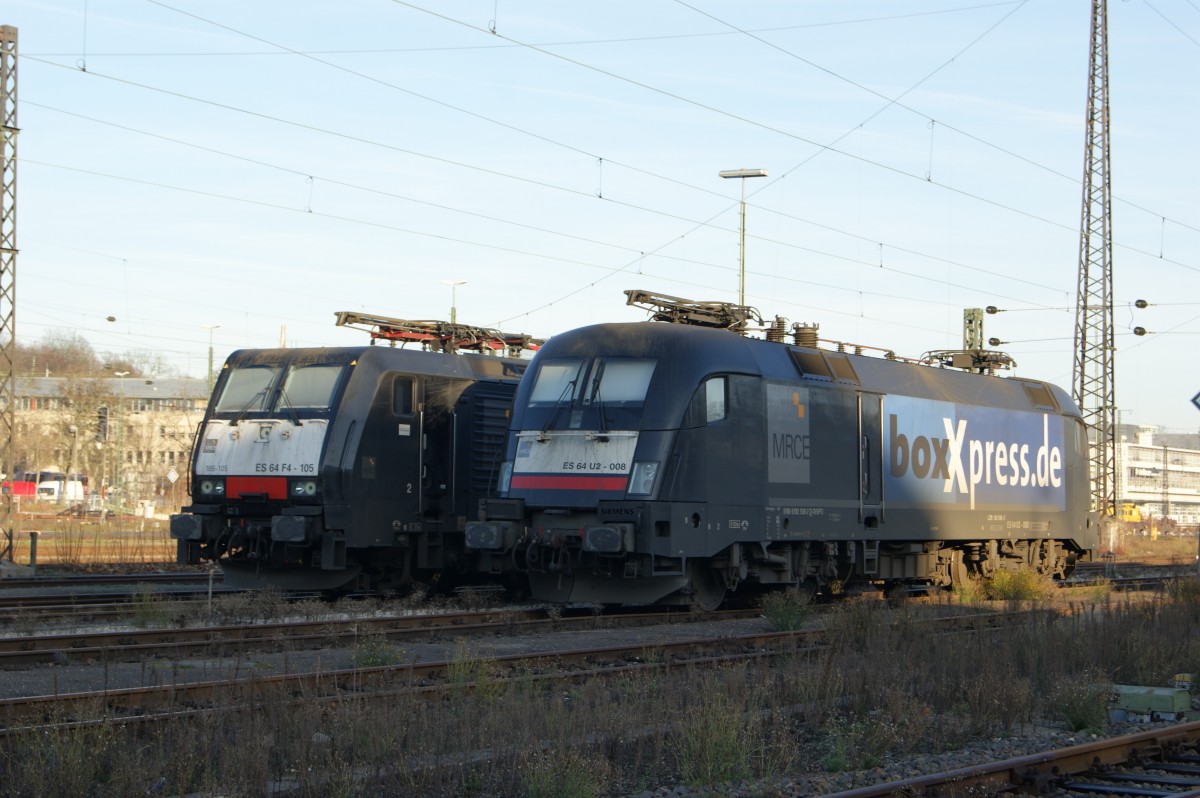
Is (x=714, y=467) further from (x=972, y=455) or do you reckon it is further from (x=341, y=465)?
(x=972, y=455)

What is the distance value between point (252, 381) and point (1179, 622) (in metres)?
12.7

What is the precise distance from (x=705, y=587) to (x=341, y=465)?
17.1 ft

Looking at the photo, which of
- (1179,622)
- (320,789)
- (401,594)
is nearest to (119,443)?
(401,594)

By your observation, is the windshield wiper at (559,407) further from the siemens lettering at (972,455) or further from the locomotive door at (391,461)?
the siemens lettering at (972,455)

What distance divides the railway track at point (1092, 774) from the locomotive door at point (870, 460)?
32.5ft

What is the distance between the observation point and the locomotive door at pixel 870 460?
1938cm

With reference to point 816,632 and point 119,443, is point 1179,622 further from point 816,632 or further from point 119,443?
point 119,443

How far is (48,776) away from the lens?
7.10m

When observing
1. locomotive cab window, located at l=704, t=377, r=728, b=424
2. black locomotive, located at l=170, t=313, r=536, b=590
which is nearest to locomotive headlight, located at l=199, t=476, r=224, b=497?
black locomotive, located at l=170, t=313, r=536, b=590

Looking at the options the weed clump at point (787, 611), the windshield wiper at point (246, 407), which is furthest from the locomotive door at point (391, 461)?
the weed clump at point (787, 611)

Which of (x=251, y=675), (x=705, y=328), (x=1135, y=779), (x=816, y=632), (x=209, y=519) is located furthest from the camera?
(x=209, y=519)

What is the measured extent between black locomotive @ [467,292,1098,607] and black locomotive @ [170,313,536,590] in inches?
71.5

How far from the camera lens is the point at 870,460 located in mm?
19562

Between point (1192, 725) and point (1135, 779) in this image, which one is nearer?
point (1135, 779)
